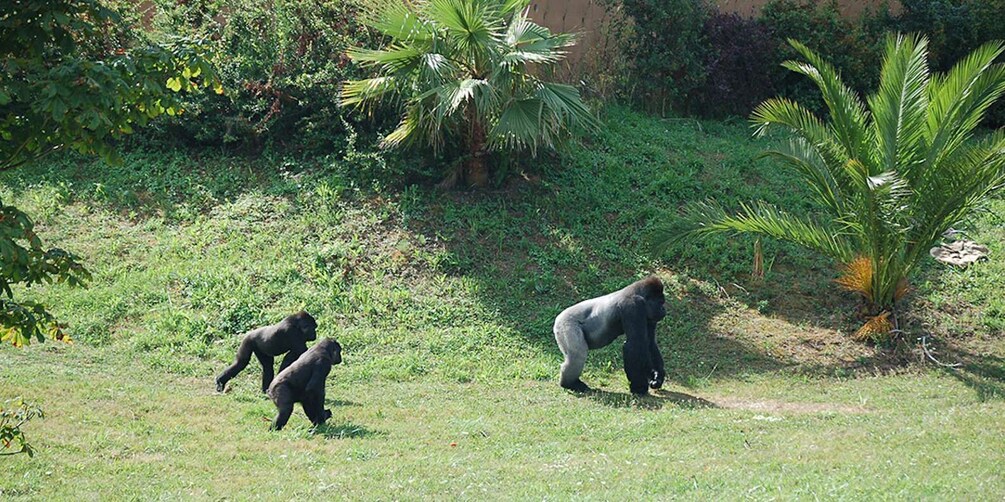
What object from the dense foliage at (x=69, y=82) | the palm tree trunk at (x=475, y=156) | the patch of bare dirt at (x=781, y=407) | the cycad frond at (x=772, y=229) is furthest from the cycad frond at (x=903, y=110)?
the dense foliage at (x=69, y=82)

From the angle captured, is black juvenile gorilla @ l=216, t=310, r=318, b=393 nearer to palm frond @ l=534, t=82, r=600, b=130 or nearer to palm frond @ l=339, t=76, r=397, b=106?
palm frond @ l=339, t=76, r=397, b=106

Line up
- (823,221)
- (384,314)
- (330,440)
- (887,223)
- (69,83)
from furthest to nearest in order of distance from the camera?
(823,221) < (384,314) < (887,223) < (330,440) < (69,83)

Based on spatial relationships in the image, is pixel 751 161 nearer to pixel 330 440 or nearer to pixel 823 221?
pixel 823 221

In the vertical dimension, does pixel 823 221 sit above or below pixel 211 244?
above

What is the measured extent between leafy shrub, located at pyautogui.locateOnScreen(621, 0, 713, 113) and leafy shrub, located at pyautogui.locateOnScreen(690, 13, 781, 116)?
0.97ft

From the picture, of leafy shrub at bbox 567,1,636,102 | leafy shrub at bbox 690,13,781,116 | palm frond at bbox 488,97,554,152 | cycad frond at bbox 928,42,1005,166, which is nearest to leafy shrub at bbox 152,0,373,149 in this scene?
palm frond at bbox 488,97,554,152

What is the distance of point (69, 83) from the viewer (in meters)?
5.61

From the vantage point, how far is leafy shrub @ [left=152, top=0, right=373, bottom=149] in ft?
61.9

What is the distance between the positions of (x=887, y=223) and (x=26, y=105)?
446 inches

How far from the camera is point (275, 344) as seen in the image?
38.9ft

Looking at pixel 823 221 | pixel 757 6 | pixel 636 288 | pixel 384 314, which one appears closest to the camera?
pixel 636 288

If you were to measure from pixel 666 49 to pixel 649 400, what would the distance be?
12.0 meters

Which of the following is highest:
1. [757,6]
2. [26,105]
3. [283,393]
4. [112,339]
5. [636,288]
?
[757,6]

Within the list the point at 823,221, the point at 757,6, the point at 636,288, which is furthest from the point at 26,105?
the point at 757,6
